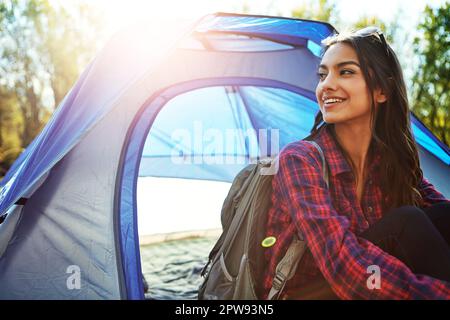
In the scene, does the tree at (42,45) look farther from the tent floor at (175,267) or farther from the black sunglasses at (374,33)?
the black sunglasses at (374,33)

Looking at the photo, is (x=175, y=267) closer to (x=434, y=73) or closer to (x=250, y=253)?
(x=250, y=253)

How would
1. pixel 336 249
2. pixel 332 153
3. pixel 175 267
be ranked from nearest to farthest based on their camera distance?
pixel 336 249, pixel 332 153, pixel 175 267

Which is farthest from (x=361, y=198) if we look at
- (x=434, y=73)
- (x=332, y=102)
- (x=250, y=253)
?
(x=434, y=73)

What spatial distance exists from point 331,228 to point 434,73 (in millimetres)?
5532

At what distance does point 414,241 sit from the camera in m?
1.15

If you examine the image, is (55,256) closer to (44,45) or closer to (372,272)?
(372,272)

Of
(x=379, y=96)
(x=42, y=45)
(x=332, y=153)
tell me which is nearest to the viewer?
(x=332, y=153)

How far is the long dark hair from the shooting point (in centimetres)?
138

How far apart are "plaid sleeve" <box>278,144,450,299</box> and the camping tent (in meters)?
0.64

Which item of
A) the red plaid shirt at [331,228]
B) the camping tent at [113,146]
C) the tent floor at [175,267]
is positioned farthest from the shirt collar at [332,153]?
the tent floor at [175,267]

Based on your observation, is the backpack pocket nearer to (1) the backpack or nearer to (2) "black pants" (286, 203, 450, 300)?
(1) the backpack

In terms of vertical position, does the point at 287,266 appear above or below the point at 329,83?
below

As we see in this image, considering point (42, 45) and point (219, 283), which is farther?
point (42, 45)

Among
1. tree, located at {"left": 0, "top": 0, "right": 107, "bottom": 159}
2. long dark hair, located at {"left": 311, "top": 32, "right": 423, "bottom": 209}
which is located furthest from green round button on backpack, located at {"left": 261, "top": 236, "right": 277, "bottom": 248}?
tree, located at {"left": 0, "top": 0, "right": 107, "bottom": 159}
